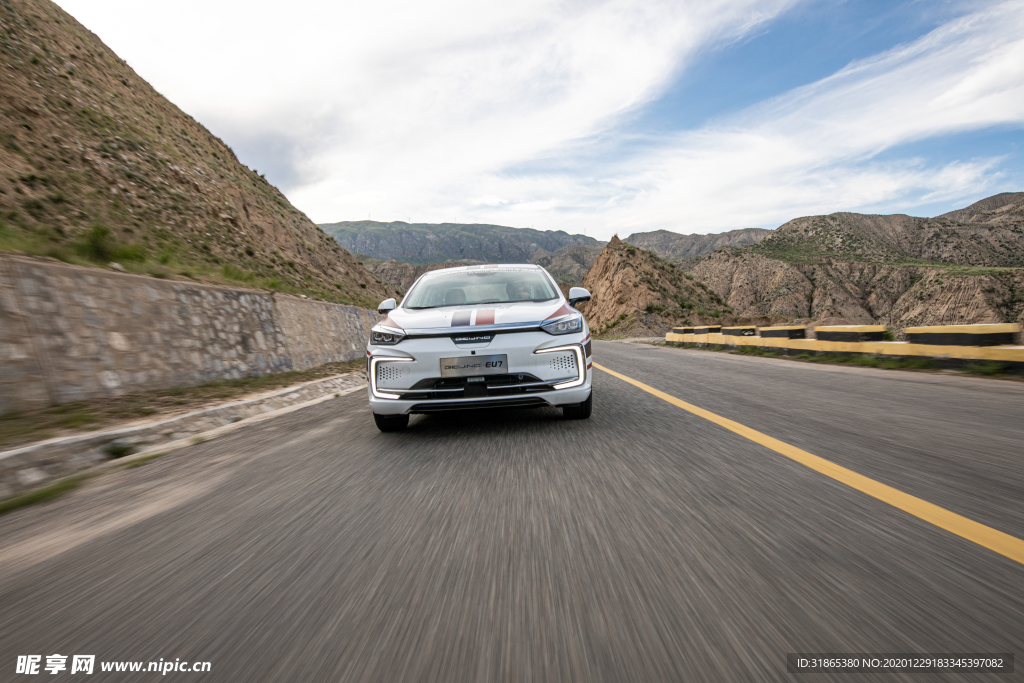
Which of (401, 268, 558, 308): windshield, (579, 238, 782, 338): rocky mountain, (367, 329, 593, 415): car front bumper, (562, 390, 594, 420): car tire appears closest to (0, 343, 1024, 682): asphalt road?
(367, 329, 593, 415): car front bumper

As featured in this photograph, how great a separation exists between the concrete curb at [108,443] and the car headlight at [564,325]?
3.67 metres

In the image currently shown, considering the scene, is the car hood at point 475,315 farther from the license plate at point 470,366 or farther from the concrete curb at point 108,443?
the concrete curb at point 108,443

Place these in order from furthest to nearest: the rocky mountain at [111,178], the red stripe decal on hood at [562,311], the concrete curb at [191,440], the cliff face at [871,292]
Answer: the cliff face at [871,292], the rocky mountain at [111,178], the red stripe decal on hood at [562,311], the concrete curb at [191,440]

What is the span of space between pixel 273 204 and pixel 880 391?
98.4ft

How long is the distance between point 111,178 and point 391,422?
15352 millimetres

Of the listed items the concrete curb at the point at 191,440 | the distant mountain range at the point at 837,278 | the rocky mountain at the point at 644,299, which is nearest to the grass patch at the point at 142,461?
the concrete curb at the point at 191,440

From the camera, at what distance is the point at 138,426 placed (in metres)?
5.27

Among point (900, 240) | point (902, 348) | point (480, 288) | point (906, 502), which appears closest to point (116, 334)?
point (480, 288)

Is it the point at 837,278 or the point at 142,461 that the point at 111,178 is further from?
the point at 837,278

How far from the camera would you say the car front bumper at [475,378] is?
438 cm

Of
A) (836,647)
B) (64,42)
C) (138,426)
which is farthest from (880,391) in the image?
(64,42)

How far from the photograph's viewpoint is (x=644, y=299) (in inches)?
2382

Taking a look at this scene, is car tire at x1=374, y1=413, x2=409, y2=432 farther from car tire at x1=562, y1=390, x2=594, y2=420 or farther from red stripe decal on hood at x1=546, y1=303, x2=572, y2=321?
red stripe decal on hood at x1=546, y1=303, x2=572, y2=321

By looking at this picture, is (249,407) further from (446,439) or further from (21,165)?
(21,165)
